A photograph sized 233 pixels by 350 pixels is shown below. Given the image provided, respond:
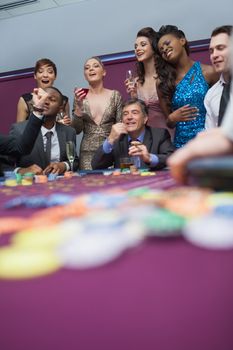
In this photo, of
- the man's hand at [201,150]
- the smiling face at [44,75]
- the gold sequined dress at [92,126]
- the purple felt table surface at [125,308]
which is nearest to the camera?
the purple felt table surface at [125,308]

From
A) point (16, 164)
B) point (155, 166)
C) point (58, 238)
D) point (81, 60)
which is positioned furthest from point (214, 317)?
point (81, 60)

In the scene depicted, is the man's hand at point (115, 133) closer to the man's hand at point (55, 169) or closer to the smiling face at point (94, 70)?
the man's hand at point (55, 169)

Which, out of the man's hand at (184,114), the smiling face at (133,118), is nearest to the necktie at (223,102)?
the man's hand at (184,114)

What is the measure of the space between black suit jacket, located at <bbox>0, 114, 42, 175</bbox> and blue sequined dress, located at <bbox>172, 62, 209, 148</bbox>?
91 cm

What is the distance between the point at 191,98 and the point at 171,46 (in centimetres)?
38

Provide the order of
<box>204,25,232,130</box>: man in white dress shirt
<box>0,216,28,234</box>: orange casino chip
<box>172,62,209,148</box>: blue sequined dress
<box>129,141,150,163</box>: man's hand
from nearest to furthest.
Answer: <box>0,216,28,234</box>: orange casino chip, <box>129,141,150,163</box>: man's hand, <box>204,25,232,130</box>: man in white dress shirt, <box>172,62,209,148</box>: blue sequined dress

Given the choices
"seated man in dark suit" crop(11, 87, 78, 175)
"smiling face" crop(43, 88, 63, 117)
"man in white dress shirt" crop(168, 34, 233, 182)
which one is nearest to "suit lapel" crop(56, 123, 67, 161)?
"seated man in dark suit" crop(11, 87, 78, 175)

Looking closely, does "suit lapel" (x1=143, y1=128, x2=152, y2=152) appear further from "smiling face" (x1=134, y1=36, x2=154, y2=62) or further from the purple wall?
the purple wall

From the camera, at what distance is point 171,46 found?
2510 millimetres

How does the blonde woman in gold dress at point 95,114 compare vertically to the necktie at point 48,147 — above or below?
above

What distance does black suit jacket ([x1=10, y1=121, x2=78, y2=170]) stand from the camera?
2.52 m

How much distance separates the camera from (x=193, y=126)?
2.42 metres

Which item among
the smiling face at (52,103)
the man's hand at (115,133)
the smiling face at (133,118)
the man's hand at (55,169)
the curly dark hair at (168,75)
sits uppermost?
the curly dark hair at (168,75)

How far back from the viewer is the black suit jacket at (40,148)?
2.52 meters
